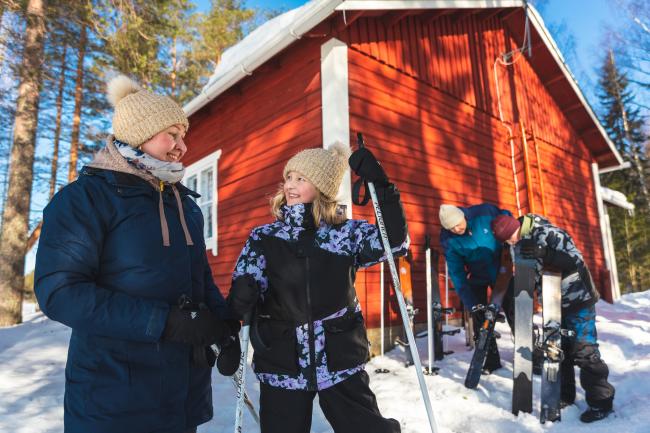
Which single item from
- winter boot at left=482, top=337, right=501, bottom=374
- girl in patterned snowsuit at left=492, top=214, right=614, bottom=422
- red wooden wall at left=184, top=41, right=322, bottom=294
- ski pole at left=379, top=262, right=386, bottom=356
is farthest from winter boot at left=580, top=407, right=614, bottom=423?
red wooden wall at left=184, top=41, right=322, bottom=294

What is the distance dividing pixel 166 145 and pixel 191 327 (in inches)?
30.0

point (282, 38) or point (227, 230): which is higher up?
point (282, 38)

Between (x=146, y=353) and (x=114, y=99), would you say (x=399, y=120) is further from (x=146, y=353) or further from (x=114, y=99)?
(x=146, y=353)

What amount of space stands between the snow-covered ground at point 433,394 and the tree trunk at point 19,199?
3228 millimetres

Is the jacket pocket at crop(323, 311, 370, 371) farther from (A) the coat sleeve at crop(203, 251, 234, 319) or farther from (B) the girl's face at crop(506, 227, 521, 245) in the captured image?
(B) the girl's face at crop(506, 227, 521, 245)

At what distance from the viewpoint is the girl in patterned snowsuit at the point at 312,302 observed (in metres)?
1.90

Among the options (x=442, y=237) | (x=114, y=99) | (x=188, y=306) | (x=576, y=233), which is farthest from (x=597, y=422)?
(x=576, y=233)

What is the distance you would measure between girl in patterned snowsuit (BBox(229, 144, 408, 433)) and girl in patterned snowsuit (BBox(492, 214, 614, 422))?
2.07m

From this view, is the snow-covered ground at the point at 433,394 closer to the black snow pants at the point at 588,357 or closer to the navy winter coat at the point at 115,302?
the black snow pants at the point at 588,357

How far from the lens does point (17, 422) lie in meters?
3.19

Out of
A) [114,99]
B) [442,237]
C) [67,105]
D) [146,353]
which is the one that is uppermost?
[67,105]

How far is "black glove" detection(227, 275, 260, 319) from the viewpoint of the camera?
Answer: 193 cm

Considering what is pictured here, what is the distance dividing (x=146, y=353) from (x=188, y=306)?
0.69 feet

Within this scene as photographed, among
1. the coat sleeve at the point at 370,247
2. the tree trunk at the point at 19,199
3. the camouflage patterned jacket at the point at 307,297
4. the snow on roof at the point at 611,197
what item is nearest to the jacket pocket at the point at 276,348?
the camouflage patterned jacket at the point at 307,297
